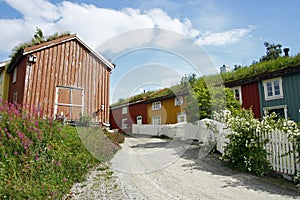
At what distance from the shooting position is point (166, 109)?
2341 centimetres

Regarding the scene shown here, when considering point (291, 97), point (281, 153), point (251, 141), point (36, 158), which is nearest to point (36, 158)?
point (36, 158)

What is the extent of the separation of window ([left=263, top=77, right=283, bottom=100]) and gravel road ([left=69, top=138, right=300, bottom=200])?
9886 millimetres

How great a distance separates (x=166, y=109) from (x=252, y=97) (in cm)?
886

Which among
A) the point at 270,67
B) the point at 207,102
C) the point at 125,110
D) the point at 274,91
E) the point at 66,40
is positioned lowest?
the point at 207,102

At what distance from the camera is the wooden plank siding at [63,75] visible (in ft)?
41.9

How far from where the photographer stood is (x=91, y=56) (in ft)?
49.0

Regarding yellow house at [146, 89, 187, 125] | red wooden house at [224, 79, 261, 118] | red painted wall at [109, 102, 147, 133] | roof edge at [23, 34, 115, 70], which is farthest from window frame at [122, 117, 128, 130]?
red wooden house at [224, 79, 261, 118]

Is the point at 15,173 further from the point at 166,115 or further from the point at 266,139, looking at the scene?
the point at 166,115

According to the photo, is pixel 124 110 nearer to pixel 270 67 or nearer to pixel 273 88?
pixel 270 67

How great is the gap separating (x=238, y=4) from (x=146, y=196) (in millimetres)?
7307

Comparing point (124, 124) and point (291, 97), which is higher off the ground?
point (291, 97)

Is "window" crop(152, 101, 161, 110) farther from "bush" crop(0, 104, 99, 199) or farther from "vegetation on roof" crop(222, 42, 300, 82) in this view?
"bush" crop(0, 104, 99, 199)

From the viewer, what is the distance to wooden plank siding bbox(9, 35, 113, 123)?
12781mm

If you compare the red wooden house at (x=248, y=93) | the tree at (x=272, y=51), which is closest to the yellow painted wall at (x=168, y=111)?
the red wooden house at (x=248, y=93)
